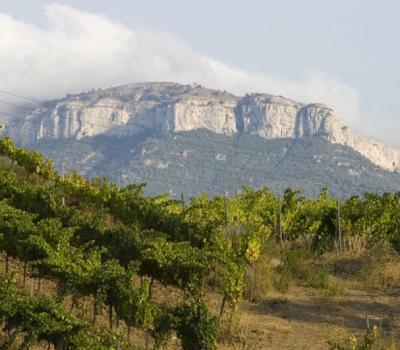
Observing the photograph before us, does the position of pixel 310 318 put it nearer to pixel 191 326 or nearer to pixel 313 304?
pixel 313 304

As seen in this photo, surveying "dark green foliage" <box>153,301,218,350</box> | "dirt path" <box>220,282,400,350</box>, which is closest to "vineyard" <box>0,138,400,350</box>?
"dark green foliage" <box>153,301,218,350</box>

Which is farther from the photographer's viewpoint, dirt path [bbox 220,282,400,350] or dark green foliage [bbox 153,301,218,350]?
dirt path [bbox 220,282,400,350]

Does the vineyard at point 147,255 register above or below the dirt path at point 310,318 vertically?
above

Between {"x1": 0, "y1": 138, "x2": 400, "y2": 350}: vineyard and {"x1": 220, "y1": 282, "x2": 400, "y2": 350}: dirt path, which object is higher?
{"x1": 0, "y1": 138, "x2": 400, "y2": 350}: vineyard

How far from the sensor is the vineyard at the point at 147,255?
11.6 meters

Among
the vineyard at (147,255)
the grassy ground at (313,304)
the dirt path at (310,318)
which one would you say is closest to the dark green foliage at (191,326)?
the vineyard at (147,255)

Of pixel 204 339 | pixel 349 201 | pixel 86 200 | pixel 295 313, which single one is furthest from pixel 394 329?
pixel 86 200

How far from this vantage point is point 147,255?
48.9ft

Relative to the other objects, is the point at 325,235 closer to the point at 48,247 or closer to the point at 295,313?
the point at 295,313

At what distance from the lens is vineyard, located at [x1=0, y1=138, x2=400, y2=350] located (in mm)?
11586

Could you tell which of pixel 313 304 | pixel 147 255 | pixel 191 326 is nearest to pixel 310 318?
pixel 313 304

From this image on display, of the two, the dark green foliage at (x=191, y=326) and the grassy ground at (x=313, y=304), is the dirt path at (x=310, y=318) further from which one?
the dark green foliage at (x=191, y=326)

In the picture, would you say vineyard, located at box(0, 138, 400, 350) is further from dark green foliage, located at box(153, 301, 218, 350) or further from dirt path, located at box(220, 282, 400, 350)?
dirt path, located at box(220, 282, 400, 350)

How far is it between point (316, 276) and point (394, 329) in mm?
4696
